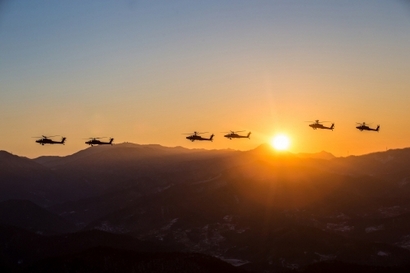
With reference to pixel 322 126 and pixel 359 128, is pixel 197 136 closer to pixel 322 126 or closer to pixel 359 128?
pixel 322 126

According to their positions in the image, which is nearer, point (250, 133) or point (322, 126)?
point (322, 126)

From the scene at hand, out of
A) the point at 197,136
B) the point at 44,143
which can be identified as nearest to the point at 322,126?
the point at 197,136

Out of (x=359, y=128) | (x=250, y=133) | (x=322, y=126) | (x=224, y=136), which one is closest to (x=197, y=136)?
(x=224, y=136)

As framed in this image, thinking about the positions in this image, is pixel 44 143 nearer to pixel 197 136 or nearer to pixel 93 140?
pixel 93 140

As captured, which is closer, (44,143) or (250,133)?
(44,143)

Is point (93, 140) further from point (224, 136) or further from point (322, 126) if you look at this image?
point (322, 126)

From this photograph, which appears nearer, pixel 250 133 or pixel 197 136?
pixel 197 136

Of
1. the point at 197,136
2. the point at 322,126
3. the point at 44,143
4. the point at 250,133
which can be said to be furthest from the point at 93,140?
the point at 322,126
